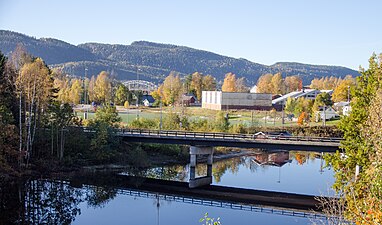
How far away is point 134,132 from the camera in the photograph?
63219mm

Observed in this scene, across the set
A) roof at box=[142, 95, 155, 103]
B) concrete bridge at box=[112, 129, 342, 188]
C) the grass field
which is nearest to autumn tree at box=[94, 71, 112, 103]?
the grass field

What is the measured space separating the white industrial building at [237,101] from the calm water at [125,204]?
210ft

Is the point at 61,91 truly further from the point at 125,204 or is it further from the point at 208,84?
the point at 125,204

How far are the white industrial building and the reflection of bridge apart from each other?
7068 centimetres

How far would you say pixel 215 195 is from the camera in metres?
47.2

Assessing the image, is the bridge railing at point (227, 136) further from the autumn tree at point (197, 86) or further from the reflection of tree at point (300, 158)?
the autumn tree at point (197, 86)

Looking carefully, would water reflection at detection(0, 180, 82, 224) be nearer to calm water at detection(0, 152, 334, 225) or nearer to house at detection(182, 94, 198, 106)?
calm water at detection(0, 152, 334, 225)

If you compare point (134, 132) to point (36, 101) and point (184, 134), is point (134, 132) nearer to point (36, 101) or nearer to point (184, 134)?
point (184, 134)

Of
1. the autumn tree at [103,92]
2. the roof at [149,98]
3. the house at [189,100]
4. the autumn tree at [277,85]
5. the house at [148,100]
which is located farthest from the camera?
the autumn tree at [277,85]

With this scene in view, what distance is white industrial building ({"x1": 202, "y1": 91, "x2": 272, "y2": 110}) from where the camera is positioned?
123500 mm

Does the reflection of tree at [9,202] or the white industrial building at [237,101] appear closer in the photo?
the reflection of tree at [9,202]

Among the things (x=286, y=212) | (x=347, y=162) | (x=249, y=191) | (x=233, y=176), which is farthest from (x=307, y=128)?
(x=347, y=162)

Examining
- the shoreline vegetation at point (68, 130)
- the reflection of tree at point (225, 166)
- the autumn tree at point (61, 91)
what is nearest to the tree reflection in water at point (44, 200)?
the shoreline vegetation at point (68, 130)

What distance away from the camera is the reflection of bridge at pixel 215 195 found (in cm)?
4156
